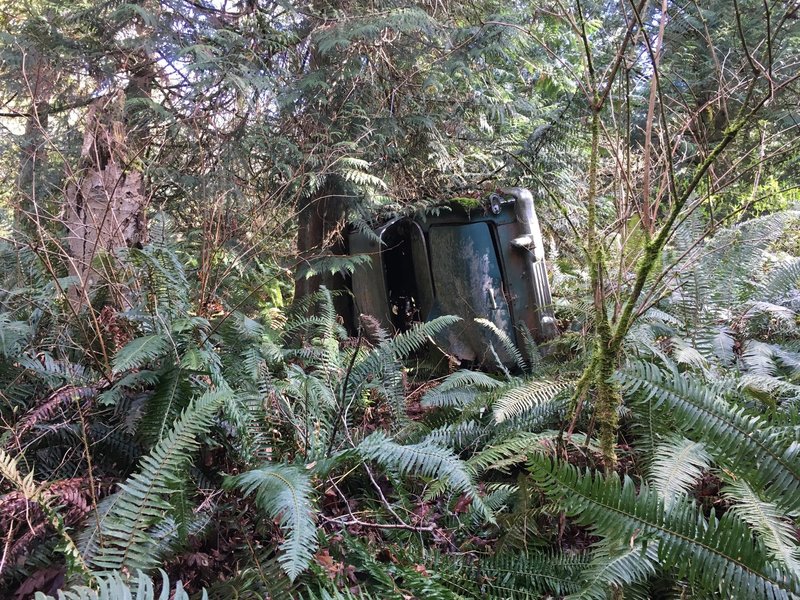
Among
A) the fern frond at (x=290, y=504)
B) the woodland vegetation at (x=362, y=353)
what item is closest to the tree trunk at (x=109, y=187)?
the woodland vegetation at (x=362, y=353)

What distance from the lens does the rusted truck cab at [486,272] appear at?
4.19m

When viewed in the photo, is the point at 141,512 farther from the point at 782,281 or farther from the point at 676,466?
the point at 782,281

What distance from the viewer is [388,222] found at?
4.58 m

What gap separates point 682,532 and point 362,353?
85.1 inches

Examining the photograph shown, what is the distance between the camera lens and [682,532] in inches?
50.1

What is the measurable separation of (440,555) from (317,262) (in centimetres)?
311

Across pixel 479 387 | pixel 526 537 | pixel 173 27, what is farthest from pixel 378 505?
pixel 173 27

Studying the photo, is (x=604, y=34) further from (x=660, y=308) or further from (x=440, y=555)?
(x=440, y=555)

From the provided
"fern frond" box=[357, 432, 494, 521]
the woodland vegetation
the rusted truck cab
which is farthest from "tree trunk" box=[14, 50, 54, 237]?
"fern frond" box=[357, 432, 494, 521]

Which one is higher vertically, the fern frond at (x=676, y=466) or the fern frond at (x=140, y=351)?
the fern frond at (x=140, y=351)

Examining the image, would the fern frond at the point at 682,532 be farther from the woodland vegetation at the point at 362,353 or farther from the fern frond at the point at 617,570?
the fern frond at the point at 617,570

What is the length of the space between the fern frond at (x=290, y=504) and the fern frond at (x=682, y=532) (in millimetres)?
672

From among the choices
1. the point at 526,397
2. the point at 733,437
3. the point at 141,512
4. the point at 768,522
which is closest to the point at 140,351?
the point at 141,512

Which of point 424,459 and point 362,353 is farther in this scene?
point 362,353
